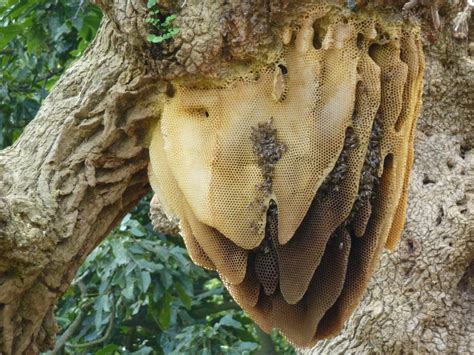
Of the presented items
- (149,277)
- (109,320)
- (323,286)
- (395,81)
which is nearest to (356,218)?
(323,286)

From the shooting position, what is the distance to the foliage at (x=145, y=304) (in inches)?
191

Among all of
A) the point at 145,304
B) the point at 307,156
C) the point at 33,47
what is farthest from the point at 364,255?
the point at 145,304

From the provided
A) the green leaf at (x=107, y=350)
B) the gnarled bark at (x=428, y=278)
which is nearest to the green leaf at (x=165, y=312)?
the green leaf at (x=107, y=350)

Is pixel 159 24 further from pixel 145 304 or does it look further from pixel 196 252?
pixel 145 304

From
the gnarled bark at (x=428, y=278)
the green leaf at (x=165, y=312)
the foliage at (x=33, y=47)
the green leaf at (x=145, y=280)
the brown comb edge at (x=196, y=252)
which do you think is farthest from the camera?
the green leaf at (x=165, y=312)

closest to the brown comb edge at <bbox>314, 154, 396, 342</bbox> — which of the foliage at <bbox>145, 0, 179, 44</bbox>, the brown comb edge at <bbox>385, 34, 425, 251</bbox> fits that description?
the brown comb edge at <bbox>385, 34, 425, 251</bbox>

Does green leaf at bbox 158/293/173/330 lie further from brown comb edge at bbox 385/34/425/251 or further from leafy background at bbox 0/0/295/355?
brown comb edge at bbox 385/34/425/251

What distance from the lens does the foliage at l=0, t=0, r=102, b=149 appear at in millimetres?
4820

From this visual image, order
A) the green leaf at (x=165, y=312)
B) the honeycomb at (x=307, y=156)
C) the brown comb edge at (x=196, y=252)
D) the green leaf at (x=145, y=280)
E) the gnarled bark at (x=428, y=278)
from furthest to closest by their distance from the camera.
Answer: the green leaf at (x=165, y=312) < the green leaf at (x=145, y=280) < the gnarled bark at (x=428, y=278) < the brown comb edge at (x=196, y=252) < the honeycomb at (x=307, y=156)

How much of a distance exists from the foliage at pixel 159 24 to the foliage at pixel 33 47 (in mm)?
2648

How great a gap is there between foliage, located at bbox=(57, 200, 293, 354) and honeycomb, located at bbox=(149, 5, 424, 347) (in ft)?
8.15

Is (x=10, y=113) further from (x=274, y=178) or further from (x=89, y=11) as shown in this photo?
(x=274, y=178)

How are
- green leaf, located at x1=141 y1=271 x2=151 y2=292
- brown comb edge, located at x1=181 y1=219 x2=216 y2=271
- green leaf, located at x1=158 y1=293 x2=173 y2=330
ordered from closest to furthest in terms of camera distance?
1. brown comb edge, located at x1=181 y1=219 x2=216 y2=271
2. green leaf, located at x1=141 y1=271 x2=151 y2=292
3. green leaf, located at x1=158 y1=293 x2=173 y2=330

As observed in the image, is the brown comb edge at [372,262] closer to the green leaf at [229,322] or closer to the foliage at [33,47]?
the green leaf at [229,322]
